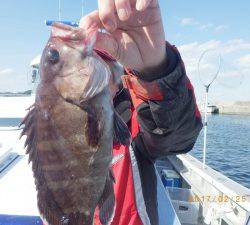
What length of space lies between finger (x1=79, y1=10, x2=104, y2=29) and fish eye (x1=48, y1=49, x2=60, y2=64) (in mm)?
184

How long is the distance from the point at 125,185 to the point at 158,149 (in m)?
0.48

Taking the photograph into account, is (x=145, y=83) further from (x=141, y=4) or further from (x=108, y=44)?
(x=141, y=4)

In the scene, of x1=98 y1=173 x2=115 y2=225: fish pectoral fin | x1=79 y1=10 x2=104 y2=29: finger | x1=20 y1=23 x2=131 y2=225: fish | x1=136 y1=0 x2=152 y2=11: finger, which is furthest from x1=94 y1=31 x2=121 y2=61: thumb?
x1=98 y1=173 x2=115 y2=225: fish pectoral fin

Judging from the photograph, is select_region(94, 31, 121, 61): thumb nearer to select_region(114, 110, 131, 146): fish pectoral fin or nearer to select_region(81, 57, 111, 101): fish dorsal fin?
select_region(81, 57, 111, 101): fish dorsal fin

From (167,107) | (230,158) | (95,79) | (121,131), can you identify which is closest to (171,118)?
(167,107)

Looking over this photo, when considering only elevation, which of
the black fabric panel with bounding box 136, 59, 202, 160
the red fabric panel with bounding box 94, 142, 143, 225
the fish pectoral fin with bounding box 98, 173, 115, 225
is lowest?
Result: the red fabric panel with bounding box 94, 142, 143, 225

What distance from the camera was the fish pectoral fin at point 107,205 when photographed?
1798mm

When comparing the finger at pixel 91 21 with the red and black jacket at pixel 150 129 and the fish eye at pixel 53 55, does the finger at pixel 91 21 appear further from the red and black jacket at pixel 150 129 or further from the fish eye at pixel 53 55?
the red and black jacket at pixel 150 129

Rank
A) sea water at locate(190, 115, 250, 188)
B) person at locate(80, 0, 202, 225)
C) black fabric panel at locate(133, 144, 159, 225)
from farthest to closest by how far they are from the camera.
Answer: sea water at locate(190, 115, 250, 188) < black fabric panel at locate(133, 144, 159, 225) < person at locate(80, 0, 202, 225)

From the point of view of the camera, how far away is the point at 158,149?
2500mm

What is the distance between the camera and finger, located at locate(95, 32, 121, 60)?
6.60ft

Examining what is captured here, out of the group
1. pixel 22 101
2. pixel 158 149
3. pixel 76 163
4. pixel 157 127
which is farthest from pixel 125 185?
pixel 22 101

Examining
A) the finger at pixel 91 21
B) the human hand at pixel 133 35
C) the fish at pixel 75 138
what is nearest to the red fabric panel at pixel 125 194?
the human hand at pixel 133 35

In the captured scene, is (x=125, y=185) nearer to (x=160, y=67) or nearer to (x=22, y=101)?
(x=160, y=67)
